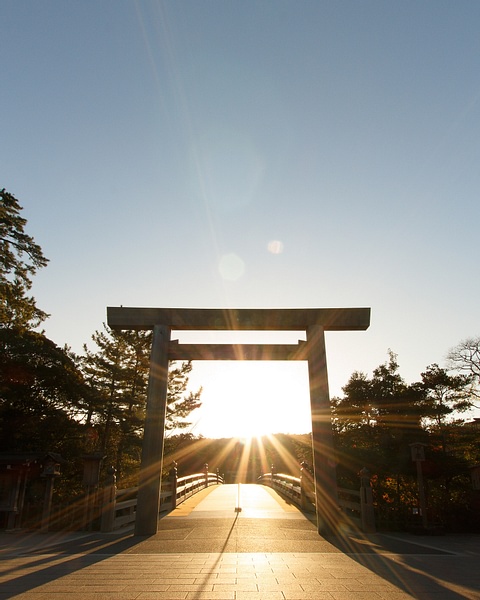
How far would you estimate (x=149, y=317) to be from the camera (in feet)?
34.8

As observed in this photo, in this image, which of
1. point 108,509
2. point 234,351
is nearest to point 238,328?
point 234,351

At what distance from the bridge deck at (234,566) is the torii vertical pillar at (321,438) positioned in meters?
0.49

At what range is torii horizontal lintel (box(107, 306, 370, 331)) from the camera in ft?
34.7

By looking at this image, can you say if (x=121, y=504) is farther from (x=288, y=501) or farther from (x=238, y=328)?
(x=288, y=501)

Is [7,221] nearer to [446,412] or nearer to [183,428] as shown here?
[183,428]

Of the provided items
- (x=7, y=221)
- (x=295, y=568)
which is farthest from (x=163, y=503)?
(x=7, y=221)

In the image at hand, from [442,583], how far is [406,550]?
123 inches

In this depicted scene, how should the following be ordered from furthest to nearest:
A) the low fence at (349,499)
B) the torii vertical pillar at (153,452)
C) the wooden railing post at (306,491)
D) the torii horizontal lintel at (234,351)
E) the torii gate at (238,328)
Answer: the wooden railing post at (306,491) → the torii horizontal lintel at (234,351) → the low fence at (349,499) → the torii gate at (238,328) → the torii vertical pillar at (153,452)

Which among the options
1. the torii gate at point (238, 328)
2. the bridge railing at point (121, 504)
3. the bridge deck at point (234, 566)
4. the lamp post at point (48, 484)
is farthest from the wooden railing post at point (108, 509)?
the torii gate at point (238, 328)

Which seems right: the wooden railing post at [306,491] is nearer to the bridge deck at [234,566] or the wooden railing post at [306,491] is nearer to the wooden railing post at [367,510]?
the wooden railing post at [367,510]

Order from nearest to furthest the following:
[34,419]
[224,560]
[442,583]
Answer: [442,583], [224,560], [34,419]

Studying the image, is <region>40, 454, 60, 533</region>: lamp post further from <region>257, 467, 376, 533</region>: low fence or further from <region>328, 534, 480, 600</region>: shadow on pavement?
<region>257, 467, 376, 533</region>: low fence

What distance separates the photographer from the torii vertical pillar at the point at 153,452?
367 inches

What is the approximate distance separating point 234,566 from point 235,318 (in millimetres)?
5720
